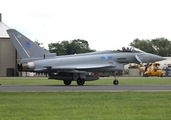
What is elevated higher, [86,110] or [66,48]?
[66,48]

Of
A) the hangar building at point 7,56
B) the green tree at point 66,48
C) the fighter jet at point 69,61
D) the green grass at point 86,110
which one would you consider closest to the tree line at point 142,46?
the green tree at point 66,48

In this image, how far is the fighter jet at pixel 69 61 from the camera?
114ft

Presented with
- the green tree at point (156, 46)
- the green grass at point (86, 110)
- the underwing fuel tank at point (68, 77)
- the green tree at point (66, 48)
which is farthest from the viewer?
the green tree at point (156, 46)

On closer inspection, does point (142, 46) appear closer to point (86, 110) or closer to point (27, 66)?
point (27, 66)

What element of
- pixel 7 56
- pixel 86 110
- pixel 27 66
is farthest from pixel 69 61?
pixel 7 56

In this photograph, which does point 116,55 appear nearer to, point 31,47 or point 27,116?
point 31,47

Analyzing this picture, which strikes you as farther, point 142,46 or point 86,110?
point 142,46

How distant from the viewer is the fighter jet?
34.7 meters

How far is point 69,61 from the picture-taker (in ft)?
118

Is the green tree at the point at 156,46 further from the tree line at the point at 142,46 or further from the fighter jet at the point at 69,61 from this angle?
the fighter jet at the point at 69,61

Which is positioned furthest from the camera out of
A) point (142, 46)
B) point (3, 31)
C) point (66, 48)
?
point (142, 46)

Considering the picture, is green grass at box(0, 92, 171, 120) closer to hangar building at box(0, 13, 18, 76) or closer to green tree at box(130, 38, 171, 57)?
hangar building at box(0, 13, 18, 76)

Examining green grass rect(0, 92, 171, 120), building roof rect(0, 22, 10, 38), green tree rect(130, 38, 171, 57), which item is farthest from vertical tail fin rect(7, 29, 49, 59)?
green tree rect(130, 38, 171, 57)

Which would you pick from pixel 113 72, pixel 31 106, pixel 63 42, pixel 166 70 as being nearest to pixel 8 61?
pixel 166 70
